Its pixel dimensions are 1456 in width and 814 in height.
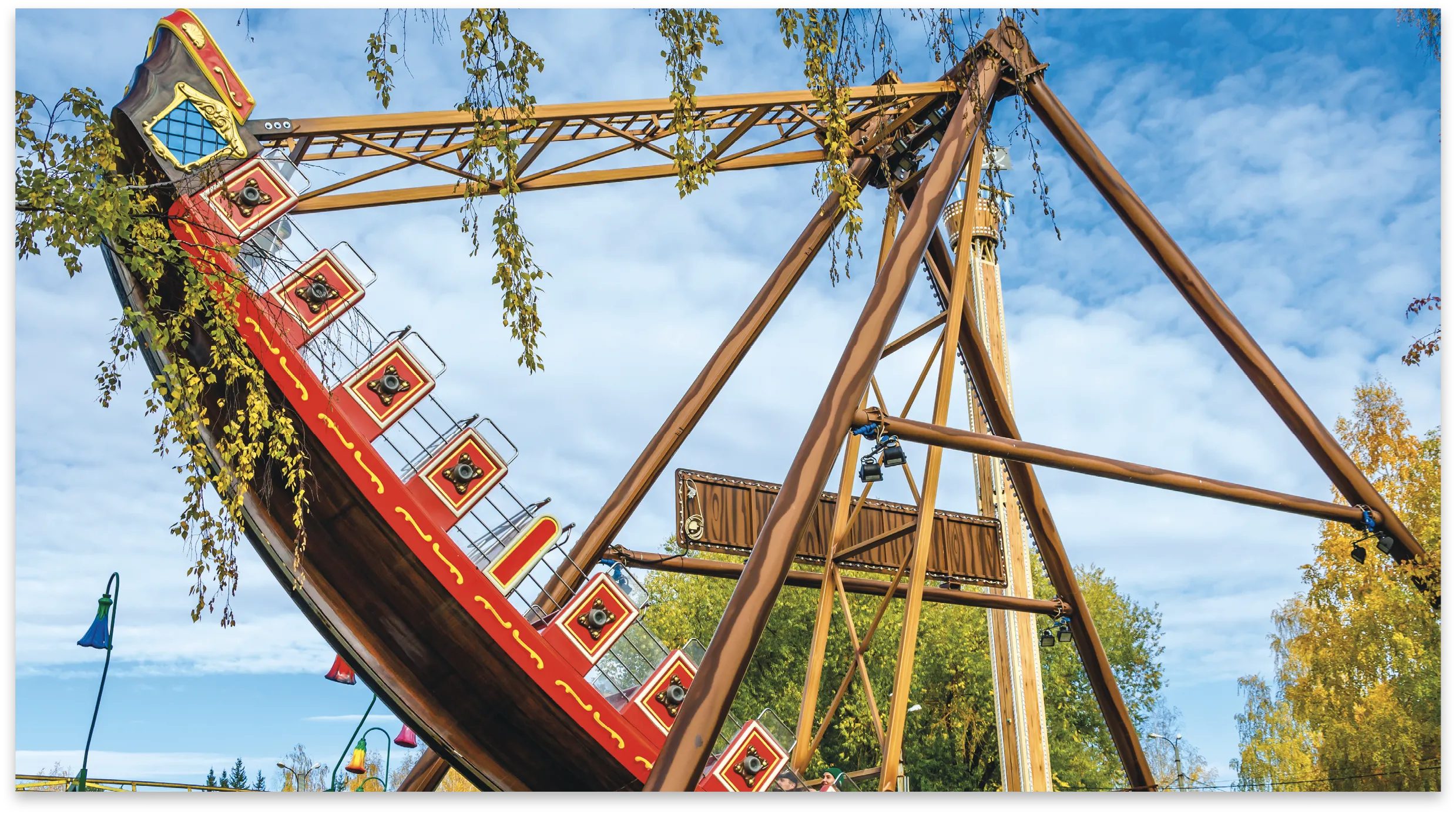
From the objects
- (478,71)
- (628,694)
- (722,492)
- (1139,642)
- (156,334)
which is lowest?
(156,334)

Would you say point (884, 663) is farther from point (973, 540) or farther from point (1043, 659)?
point (973, 540)

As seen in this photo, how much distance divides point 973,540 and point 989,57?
22.5 ft

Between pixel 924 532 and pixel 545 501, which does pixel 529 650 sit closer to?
pixel 545 501

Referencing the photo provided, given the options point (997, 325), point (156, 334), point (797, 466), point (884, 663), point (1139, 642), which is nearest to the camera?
point (156, 334)

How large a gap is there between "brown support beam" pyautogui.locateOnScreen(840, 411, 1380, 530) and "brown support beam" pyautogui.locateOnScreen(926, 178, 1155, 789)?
9.22 ft

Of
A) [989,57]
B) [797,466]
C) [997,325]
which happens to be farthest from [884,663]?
[797,466]

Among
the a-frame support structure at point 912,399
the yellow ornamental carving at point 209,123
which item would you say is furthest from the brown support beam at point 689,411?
the yellow ornamental carving at point 209,123

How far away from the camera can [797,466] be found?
938 centimetres

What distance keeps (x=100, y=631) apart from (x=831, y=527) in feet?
28.0

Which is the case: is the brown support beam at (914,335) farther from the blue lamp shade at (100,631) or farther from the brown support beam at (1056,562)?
the blue lamp shade at (100,631)

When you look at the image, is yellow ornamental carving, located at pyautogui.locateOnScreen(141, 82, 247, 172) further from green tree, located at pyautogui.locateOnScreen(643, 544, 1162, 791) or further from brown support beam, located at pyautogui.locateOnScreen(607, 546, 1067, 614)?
green tree, located at pyautogui.locateOnScreen(643, 544, 1162, 791)

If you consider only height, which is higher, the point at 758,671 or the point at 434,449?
the point at 758,671

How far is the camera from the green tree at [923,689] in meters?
32.4

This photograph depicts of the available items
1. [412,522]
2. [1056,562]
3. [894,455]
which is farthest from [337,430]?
[1056,562]
